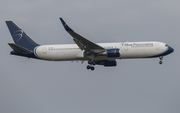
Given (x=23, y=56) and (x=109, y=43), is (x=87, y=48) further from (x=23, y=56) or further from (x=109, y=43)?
(x=23, y=56)

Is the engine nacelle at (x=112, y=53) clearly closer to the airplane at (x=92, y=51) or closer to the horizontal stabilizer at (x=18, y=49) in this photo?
the airplane at (x=92, y=51)

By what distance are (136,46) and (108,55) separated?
5052mm

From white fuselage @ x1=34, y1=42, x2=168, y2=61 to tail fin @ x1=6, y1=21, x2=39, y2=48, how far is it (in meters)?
2.78

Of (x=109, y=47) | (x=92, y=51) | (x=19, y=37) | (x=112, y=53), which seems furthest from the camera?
(x=19, y=37)

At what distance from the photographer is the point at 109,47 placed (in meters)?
66.0

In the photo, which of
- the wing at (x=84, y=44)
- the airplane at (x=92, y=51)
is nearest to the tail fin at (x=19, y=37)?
the airplane at (x=92, y=51)

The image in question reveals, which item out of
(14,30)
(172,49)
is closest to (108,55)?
(172,49)

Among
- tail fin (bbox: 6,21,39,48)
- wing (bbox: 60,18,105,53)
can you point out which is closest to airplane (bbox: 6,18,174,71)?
wing (bbox: 60,18,105,53)

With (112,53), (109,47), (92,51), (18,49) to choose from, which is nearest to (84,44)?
(92,51)

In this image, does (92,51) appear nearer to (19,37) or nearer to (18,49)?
(18,49)

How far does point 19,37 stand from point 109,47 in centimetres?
1657

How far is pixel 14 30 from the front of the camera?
232 feet

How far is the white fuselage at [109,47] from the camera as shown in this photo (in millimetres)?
65338

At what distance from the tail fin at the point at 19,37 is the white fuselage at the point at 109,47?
2.78 m
